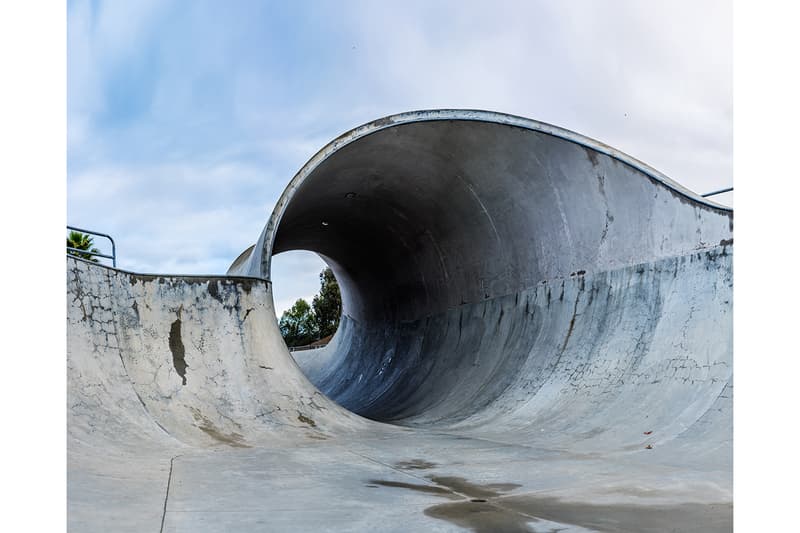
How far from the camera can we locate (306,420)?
10.0m

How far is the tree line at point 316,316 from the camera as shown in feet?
182

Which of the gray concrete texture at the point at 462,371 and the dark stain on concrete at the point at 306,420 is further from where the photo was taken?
the dark stain on concrete at the point at 306,420

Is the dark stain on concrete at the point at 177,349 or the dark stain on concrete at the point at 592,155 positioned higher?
the dark stain on concrete at the point at 592,155

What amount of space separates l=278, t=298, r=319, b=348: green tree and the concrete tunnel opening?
48.6m

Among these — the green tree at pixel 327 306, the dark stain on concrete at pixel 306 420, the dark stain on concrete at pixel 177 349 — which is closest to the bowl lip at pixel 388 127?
the dark stain on concrete at pixel 177 349

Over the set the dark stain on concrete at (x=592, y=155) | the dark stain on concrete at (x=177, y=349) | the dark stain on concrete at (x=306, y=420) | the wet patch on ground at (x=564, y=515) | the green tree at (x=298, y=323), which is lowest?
the green tree at (x=298, y=323)

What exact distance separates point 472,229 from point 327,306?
42494 mm

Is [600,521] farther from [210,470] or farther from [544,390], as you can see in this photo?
[544,390]

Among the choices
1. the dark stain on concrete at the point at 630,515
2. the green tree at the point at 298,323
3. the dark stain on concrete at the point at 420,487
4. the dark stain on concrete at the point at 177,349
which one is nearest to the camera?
the dark stain on concrete at the point at 630,515

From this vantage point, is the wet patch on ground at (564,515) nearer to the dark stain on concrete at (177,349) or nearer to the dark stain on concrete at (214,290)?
the dark stain on concrete at (177,349)

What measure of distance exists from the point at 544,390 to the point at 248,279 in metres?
4.84

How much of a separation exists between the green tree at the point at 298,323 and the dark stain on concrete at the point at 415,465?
5902cm

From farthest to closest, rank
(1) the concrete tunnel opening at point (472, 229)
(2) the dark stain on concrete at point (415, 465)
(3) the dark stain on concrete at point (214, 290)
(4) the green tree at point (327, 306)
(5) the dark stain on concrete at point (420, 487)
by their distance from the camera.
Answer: (4) the green tree at point (327, 306) < (1) the concrete tunnel opening at point (472, 229) < (3) the dark stain on concrete at point (214, 290) < (2) the dark stain on concrete at point (415, 465) < (5) the dark stain on concrete at point (420, 487)
